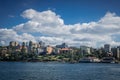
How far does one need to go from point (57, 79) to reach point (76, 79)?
4213 mm

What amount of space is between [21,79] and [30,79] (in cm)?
192

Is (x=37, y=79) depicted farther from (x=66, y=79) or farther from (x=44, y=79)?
(x=66, y=79)

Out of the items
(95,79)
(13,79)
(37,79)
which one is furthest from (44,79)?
(95,79)

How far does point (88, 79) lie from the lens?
61.2 m

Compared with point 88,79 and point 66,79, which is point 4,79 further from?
point 88,79

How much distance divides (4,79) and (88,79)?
17996 mm

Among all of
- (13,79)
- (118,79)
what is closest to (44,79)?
(13,79)

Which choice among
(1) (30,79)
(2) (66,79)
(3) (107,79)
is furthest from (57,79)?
(3) (107,79)

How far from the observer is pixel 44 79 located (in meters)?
58.8

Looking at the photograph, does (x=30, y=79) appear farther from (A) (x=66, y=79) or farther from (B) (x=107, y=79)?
(B) (x=107, y=79)

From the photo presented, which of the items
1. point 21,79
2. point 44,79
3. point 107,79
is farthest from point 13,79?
point 107,79

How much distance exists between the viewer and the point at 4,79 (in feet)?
191

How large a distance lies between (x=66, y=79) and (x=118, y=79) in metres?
11.2

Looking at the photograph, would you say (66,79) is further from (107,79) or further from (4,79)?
(4,79)
